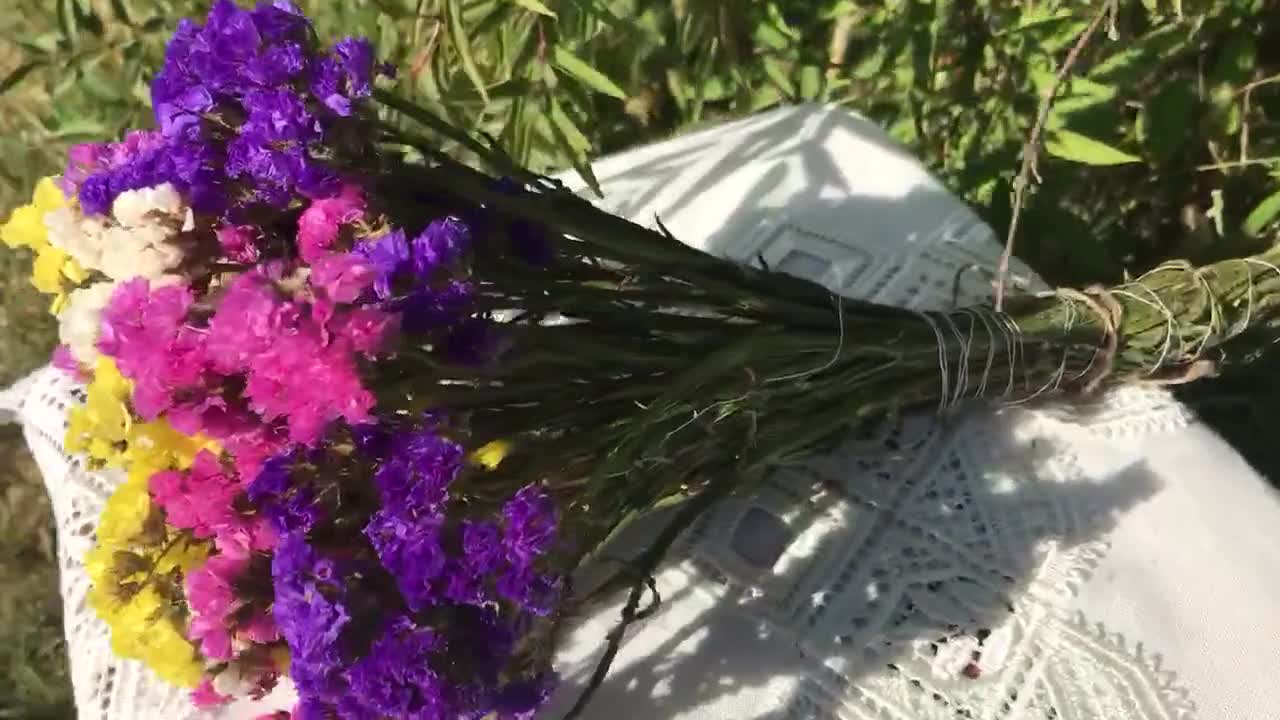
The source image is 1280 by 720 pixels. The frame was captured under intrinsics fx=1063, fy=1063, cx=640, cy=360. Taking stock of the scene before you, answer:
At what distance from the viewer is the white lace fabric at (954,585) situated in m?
0.65

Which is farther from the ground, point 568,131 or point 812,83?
point 812,83

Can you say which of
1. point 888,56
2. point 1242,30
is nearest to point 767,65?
point 888,56

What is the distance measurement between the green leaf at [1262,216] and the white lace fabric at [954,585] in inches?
15.0

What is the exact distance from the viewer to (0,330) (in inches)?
59.8

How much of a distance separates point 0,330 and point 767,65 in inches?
45.0

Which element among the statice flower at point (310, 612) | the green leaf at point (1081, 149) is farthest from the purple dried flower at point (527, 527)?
the green leaf at point (1081, 149)

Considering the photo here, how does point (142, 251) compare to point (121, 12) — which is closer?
point (142, 251)

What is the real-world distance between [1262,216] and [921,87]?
355 mm

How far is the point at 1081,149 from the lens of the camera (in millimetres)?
949

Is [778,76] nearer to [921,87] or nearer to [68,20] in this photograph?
[921,87]

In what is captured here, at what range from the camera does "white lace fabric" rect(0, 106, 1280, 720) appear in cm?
65

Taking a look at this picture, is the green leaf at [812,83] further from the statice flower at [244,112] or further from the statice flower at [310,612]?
the statice flower at [310,612]

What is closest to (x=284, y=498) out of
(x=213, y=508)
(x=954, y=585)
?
(x=213, y=508)

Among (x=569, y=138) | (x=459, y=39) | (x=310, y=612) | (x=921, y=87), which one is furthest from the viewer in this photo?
(x=921, y=87)
